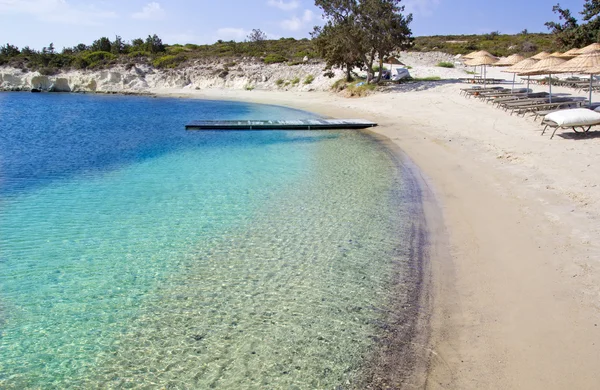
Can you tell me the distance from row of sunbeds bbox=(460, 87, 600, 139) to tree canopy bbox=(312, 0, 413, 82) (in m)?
6.86

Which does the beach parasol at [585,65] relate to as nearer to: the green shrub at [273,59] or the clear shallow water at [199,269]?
the clear shallow water at [199,269]

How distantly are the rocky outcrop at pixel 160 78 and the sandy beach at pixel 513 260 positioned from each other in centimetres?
3339

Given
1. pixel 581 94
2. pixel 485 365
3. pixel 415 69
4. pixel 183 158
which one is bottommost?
pixel 485 365

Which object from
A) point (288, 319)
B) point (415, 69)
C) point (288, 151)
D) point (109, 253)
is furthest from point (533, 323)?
point (415, 69)

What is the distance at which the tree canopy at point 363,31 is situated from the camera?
1286 inches

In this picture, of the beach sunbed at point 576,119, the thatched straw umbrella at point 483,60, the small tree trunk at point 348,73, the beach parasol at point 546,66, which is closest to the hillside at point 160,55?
the small tree trunk at point 348,73

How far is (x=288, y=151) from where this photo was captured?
752 inches

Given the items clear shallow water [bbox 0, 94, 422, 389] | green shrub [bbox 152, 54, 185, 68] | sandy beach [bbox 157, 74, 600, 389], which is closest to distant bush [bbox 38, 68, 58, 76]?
green shrub [bbox 152, 54, 185, 68]

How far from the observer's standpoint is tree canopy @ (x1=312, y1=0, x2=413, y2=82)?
32.7m

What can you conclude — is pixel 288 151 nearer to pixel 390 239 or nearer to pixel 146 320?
pixel 390 239

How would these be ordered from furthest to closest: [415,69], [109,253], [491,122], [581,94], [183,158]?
[415,69]
[581,94]
[491,122]
[183,158]
[109,253]

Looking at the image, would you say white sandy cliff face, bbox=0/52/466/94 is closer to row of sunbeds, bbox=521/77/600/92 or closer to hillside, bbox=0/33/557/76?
hillside, bbox=0/33/557/76

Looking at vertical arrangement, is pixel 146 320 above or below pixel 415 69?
below

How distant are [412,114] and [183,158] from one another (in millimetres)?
13495
